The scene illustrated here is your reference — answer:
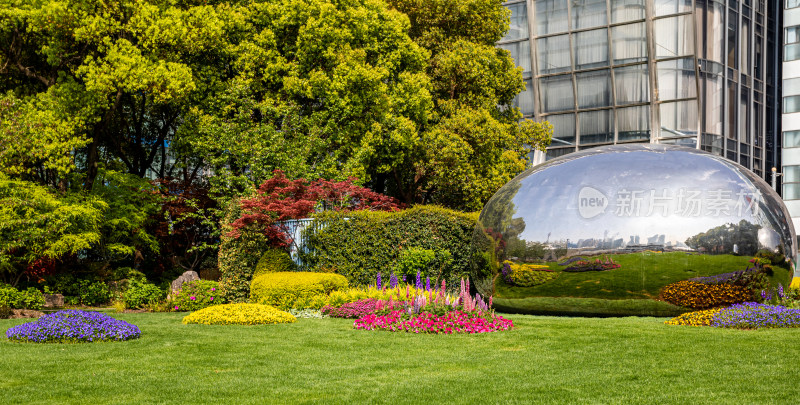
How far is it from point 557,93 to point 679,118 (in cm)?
685

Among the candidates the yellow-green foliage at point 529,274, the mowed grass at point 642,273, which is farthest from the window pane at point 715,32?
the yellow-green foliage at point 529,274

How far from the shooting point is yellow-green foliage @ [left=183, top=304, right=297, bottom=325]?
15.3 m

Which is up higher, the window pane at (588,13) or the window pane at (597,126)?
the window pane at (588,13)

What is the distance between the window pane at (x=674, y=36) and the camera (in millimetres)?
37250

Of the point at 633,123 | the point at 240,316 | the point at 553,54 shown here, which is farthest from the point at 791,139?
the point at 240,316

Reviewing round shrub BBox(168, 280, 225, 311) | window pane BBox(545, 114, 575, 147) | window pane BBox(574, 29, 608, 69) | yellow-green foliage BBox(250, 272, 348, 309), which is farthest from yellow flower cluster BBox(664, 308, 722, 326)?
window pane BBox(574, 29, 608, 69)

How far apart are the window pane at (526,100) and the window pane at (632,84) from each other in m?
5.04

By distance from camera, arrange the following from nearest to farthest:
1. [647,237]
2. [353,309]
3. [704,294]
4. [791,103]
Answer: [647,237]
[704,294]
[353,309]
[791,103]

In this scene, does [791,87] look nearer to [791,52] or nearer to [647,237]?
[791,52]

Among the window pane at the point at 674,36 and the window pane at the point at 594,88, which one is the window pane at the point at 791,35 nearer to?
the window pane at the point at 674,36

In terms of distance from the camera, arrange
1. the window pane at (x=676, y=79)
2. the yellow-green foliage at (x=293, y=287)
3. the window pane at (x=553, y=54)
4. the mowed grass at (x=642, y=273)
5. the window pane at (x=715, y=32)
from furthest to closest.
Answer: the window pane at (x=553, y=54) < the window pane at (x=715, y=32) < the window pane at (x=676, y=79) < the yellow-green foliage at (x=293, y=287) < the mowed grass at (x=642, y=273)

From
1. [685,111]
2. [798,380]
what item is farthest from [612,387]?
[685,111]

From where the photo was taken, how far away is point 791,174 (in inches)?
1766

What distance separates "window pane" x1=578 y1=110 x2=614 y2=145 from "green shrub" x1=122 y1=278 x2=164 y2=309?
2607cm
